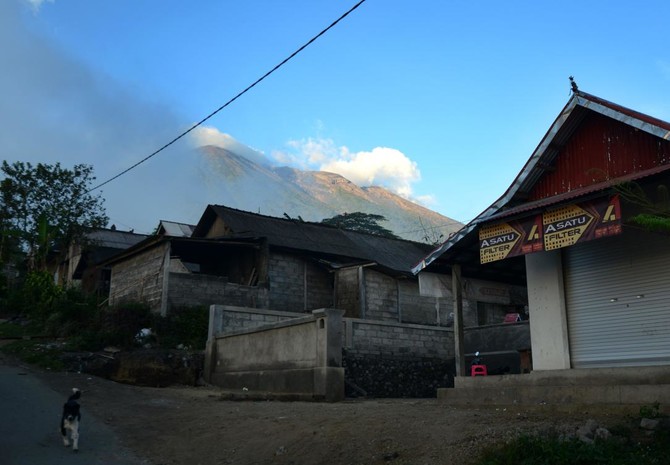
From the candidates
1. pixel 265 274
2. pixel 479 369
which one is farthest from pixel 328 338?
pixel 265 274

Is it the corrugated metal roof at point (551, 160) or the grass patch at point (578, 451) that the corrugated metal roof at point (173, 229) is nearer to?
the corrugated metal roof at point (551, 160)

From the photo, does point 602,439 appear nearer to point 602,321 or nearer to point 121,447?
point 602,321

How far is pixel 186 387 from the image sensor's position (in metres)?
19.9

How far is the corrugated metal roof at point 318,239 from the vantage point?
91.1 feet

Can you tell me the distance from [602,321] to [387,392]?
352 inches

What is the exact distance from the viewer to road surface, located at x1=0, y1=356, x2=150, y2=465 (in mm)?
10719

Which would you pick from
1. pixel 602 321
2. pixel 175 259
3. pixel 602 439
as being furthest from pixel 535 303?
pixel 175 259

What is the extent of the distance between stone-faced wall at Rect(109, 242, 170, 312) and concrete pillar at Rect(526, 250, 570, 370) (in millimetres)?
15139

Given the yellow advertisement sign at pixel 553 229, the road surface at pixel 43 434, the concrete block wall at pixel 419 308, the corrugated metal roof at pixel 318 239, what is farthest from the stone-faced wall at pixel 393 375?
the road surface at pixel 43 434

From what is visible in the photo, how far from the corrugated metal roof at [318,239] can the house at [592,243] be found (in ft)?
45.3

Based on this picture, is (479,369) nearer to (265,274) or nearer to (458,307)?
(458,307)

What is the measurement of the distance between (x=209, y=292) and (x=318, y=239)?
6.99m

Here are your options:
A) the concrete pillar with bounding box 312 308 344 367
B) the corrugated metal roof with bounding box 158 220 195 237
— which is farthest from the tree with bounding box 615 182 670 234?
the corrugated metal roof with bounding box 158 220 195 237

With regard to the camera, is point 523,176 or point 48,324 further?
point 48,324
